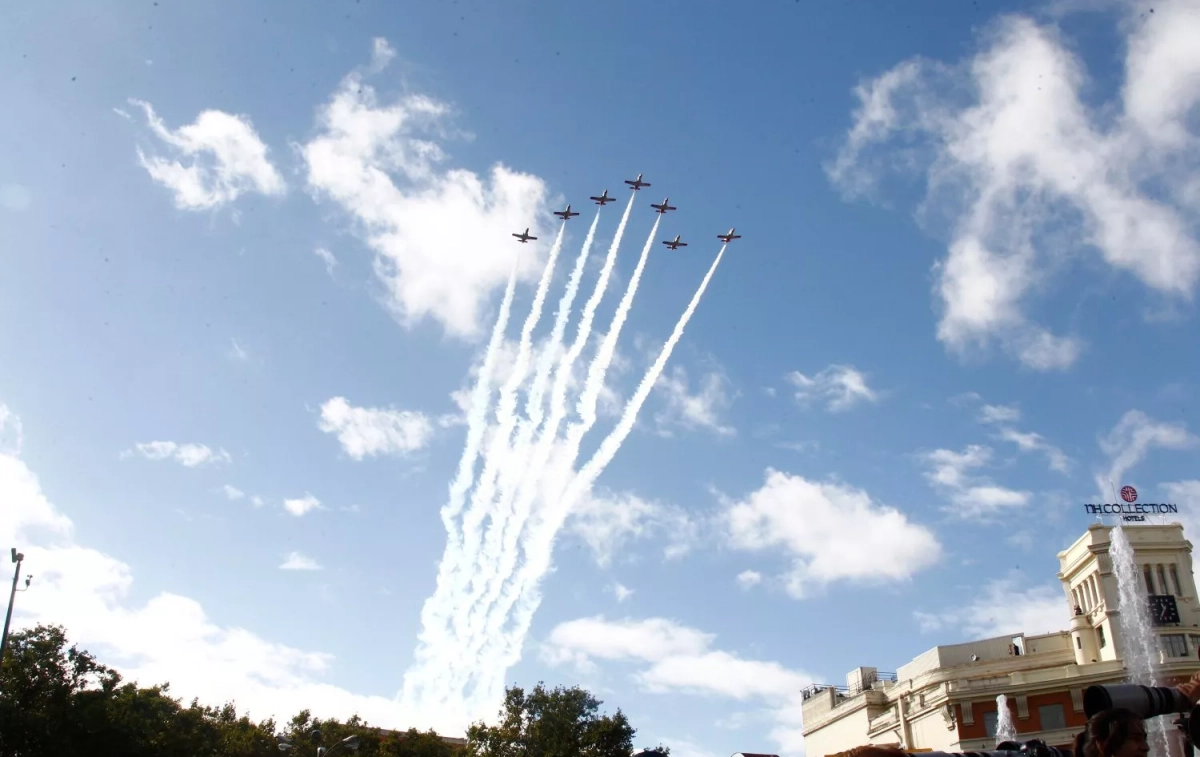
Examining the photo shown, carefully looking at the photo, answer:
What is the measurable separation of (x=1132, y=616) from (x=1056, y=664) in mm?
5837

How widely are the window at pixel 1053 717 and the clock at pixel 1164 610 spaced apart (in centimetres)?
811

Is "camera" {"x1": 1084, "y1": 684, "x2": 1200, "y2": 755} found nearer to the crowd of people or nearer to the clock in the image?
the crowd of people

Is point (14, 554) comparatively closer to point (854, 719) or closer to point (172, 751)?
point (172, 751)

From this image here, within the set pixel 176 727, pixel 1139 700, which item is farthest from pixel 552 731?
pixel 1139 700

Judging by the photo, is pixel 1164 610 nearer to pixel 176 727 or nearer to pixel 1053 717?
pixel 1053 717

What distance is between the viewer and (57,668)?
163ft

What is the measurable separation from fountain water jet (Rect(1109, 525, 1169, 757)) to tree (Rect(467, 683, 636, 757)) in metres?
34.7

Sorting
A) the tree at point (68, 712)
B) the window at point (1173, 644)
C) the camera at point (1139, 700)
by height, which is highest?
the window at point (1173, 644)

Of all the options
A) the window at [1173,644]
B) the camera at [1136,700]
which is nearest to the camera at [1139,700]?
the camera at [1136,700]

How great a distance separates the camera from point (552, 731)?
230 ft

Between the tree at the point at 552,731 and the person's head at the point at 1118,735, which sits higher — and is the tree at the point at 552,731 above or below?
above

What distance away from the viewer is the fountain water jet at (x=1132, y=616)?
54781 millimetres

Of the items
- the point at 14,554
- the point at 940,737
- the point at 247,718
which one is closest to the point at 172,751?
the point at 247,718

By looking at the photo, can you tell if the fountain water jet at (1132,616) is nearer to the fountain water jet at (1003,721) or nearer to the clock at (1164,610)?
the clock at (1164,610)
